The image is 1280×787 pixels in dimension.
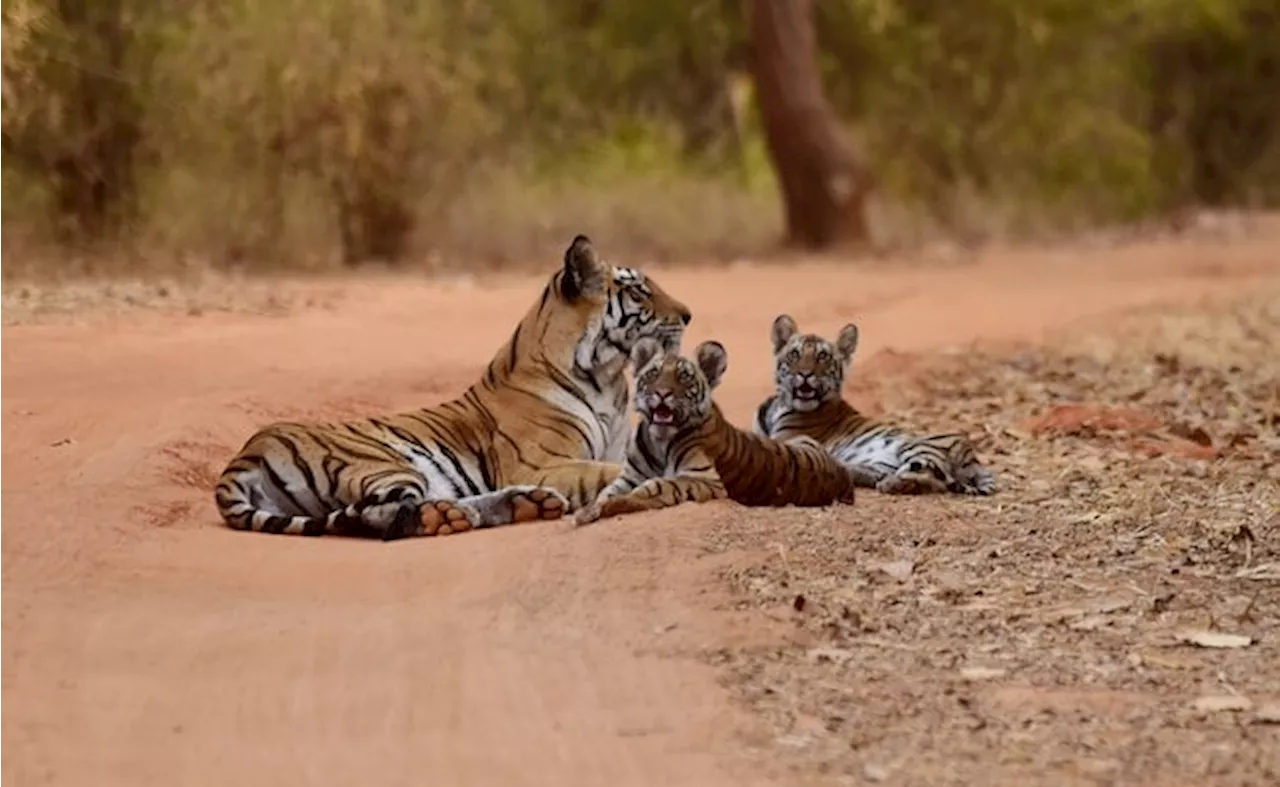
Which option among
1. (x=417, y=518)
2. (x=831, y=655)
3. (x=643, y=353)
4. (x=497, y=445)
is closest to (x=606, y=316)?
(x=643, y=353)

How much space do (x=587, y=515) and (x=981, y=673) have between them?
2.17 meters

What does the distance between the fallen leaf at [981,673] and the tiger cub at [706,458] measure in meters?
2.22

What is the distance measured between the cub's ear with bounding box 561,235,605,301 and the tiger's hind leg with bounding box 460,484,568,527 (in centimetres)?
109

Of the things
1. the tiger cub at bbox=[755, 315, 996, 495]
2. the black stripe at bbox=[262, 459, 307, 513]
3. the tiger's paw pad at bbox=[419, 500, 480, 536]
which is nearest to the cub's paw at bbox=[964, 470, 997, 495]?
the tiger cub at bbox=[755, 315, 996, 495]

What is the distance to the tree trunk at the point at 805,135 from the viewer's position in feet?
76.5

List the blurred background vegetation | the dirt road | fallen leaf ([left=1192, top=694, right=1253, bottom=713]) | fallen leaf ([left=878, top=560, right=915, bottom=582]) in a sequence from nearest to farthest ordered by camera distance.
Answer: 1. the dirt road
2. fallen leaf ([left=1192, top=694, right=1253, bottom=713])
3. fallen leaf ([left=878, top=560, right=915, bottom=582])
4. the blurred background vegetation

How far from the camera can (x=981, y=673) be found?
607cm

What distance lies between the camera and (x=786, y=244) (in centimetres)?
2383

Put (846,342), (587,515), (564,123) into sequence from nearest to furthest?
1. (587,515)
2. (846,342)
3. (564,123)

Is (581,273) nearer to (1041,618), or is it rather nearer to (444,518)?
(444,518)

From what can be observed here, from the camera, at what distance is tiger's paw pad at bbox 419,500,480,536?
816cm

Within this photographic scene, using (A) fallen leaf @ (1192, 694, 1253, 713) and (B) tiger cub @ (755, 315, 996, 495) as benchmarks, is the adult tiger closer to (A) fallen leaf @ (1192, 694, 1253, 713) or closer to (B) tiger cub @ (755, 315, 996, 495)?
(B) tiger cub @ (755, 315, 996, 495)

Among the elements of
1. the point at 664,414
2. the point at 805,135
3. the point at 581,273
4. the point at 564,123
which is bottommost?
the point at 664,414

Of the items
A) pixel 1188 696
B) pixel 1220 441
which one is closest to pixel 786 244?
pixel 1220 441
